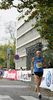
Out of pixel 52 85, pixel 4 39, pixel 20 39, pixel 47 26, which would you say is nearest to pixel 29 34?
pixel 20 39

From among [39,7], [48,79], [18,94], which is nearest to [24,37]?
[39,7]

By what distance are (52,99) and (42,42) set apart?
33.9m

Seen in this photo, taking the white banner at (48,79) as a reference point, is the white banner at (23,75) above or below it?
above

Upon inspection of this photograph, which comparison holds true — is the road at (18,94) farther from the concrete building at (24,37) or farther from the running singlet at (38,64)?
the concrete building at (24,37)

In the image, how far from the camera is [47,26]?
18531 mm

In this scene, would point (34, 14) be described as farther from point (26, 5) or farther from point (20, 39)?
point (20, 39)

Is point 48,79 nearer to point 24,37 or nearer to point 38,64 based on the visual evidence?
point 38,64

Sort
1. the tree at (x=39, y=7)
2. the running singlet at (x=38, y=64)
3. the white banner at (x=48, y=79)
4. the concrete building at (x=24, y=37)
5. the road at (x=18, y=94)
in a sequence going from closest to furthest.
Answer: the road at (x=18, y=94) < the running singlet at (x=38, y=64) < the white banner at (x=48, y=79) < the tree at (x=39, y=7) < the concrete building at (x=24, y=37)

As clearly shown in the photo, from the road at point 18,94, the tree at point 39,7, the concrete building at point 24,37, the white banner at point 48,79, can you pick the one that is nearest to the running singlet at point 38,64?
the road at point 18,94

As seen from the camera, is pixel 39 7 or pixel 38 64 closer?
pixel 38 64

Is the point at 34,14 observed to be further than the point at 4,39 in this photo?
No

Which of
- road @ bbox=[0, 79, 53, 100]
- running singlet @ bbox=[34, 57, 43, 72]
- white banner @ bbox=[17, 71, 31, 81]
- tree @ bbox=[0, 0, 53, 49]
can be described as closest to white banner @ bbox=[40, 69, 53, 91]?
road @ bbox=[0, 79, 53, 100]

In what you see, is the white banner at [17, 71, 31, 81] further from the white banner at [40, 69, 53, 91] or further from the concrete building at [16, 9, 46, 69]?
the concrete building at [16, 9, 46, 69]

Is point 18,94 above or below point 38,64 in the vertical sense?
below
